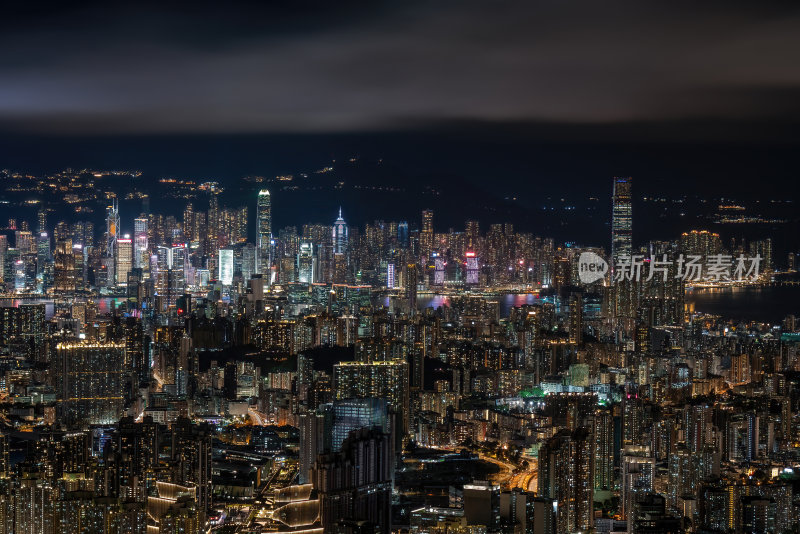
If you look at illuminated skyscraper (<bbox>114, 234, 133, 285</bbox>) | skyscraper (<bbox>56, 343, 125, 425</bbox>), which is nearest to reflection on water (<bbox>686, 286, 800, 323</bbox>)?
skyscraper (<bbox>56, 343, 125, 425</bbox>)

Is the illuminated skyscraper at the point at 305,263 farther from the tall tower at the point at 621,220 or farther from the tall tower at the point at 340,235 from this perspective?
the tall tower at the point at 621,220

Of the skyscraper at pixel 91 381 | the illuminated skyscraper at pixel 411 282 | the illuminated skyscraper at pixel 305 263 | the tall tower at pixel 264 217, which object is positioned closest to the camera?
the skyscraper at pixel 91 381

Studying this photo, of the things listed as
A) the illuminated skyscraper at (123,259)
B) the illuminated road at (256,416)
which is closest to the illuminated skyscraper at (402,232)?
the illuminated skyscraper at (123,259)

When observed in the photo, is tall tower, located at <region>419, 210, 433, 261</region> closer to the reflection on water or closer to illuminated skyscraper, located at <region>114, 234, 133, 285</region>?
illuminated skyscraper, located at <region>114, 234, 133, 285</region>

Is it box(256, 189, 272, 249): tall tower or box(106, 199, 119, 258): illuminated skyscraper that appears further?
box(106, 199, 119, 258): illuminated skyscraper

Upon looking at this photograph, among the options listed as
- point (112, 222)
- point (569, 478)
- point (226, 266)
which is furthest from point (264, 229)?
point (569, 478)

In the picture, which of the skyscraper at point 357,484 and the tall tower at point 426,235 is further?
the tall tower at point 426,235

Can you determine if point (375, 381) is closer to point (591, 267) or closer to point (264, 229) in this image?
point (591, 267)

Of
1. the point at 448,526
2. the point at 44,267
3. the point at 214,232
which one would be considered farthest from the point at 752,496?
the point at 44,267
